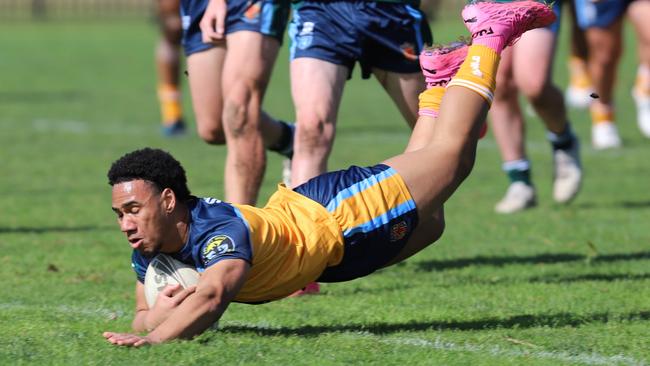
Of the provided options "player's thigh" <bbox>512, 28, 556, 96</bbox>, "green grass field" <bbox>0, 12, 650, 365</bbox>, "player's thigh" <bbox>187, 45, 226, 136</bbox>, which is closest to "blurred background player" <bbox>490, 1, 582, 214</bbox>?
"player's thigh" <bbox>512, 28, 556, 96</bbox>

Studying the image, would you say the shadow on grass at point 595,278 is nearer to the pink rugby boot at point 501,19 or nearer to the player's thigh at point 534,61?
the pink rugby boot at point 501,19

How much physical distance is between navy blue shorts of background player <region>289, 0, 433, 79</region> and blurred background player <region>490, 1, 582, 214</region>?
7.81 feet

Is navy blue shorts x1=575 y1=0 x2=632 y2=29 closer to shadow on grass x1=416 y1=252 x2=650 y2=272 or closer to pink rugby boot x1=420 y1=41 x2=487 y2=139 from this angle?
shadow on grass x1=416 y1=252 x2=650 y2=272

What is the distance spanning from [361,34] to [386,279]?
130 cm

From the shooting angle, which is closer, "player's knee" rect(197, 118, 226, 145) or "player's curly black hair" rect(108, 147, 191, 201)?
"player's curly black hair" rect(108, 147, 191, 201)

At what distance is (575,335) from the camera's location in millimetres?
5426

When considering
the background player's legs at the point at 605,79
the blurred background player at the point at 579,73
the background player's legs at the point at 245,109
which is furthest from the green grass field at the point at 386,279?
the blurred background player at the point at 579,73

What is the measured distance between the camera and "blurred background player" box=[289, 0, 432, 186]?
6.71 meters

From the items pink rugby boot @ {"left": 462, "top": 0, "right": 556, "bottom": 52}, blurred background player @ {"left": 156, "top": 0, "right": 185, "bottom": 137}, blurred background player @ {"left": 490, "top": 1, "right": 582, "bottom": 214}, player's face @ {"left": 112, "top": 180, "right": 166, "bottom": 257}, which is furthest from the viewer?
blurred background player @ {"left": 156, "top": 0, "right": 185, "bottom": 137}

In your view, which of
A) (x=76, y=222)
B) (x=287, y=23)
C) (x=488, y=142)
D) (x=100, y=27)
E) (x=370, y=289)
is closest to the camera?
(x=370, y=289)

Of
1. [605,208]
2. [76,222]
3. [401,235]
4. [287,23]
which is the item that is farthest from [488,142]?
[401,235]

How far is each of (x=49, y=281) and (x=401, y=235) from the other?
2.20 m

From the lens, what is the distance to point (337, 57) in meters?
6.87

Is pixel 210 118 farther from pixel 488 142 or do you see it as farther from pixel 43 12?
pixel 43 12
